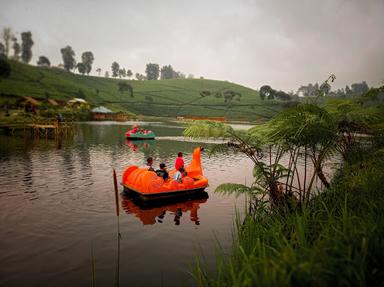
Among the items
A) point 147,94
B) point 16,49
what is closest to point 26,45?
point 16,49

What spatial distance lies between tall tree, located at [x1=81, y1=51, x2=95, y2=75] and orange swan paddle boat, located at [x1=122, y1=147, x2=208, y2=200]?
633 feet

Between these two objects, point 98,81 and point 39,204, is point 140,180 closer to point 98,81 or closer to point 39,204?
point 39,204

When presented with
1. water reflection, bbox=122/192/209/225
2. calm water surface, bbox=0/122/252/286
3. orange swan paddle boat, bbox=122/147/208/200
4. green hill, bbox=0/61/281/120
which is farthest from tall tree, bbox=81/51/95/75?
water reflection, bbox=122/192/209/225

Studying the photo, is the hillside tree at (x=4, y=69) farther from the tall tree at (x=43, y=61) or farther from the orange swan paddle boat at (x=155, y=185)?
the tall tree at (x=43, y=61)

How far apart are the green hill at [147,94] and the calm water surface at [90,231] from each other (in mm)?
79210

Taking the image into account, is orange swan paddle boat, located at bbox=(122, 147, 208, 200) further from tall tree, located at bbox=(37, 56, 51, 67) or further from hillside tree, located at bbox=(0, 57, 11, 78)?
tall tree, located at bbox=(37, 56, 51, 67)

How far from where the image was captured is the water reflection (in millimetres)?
11617

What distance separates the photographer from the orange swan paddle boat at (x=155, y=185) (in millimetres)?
12797

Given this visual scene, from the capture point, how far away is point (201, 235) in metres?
10.1

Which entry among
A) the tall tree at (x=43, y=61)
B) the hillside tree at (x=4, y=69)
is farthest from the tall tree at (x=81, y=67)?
the hillside tree at (x=4, y=69)

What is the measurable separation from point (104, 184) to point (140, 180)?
4074mm

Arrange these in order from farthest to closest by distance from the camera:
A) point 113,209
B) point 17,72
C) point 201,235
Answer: point 17,72 → point 113,209 → point 201,235

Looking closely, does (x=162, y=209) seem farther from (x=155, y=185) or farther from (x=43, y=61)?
(x=43, y=61)

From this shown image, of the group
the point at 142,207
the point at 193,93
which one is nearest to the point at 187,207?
the point at 142,207
